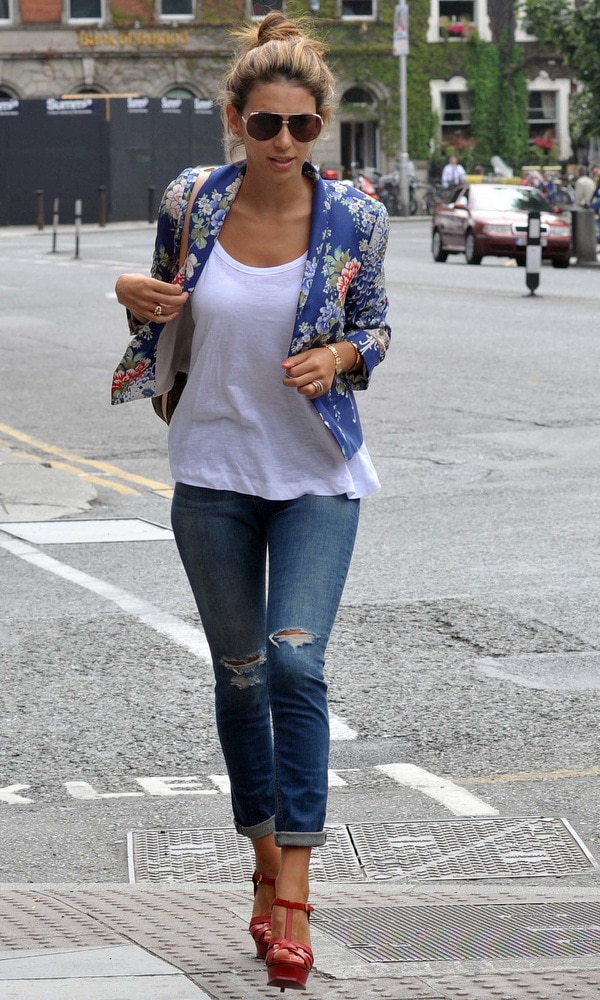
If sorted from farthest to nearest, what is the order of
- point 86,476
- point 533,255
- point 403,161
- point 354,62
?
point 354,62, point 403,161, point 533,255, point 86,476

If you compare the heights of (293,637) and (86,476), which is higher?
(293,637)

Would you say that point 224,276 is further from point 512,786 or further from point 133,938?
point 512,786

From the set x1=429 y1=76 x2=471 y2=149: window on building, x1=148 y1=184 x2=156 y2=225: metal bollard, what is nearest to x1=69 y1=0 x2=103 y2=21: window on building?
x1=148 y1=184 x2=156 y2=225: metal bollard

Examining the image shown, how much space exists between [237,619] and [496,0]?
62999 mm

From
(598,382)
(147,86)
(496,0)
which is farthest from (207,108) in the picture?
(598,382)

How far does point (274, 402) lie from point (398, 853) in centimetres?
149

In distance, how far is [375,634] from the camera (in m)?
7.03

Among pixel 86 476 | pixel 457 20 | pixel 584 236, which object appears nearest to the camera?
pixel 86 476

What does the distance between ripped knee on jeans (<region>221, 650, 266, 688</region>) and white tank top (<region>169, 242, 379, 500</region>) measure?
375mm

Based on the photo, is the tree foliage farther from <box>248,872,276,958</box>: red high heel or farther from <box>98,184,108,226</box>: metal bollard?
<box>248,872,276,958</box>: red high heel

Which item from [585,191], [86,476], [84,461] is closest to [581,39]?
[585,191]

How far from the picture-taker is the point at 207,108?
54.4 meters

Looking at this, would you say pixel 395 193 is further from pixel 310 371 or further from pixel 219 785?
pixel 310 371

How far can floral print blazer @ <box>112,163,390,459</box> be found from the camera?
3.66 meters
